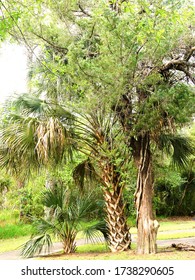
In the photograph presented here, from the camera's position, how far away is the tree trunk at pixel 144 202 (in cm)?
657

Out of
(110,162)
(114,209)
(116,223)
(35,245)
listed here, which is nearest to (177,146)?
(110,162)

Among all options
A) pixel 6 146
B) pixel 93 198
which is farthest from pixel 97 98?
pixel 93 198

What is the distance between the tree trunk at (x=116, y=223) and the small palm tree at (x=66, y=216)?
548 millimetres

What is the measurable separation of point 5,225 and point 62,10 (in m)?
9.57

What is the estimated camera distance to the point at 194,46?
21.7 feet

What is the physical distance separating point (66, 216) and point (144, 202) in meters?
1.88

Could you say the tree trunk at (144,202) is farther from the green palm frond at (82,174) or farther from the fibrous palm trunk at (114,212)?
the green palm frond at (82,174)

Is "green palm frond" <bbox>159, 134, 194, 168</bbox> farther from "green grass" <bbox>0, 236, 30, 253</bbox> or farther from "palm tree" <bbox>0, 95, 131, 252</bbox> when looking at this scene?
"green grass" <bbox>0, 236, 30, 253</bbox>

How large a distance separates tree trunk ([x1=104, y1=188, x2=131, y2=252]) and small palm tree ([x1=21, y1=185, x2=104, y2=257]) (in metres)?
0.55

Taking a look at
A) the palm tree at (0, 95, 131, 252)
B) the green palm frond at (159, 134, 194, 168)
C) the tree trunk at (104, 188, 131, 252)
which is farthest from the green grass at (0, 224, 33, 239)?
the green palm frond at (159, 134, 194, 168)

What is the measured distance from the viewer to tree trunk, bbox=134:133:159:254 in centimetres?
657

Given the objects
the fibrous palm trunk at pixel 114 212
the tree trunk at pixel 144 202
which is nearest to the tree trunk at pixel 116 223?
the fibrous palm trunk at pixel 114 212
